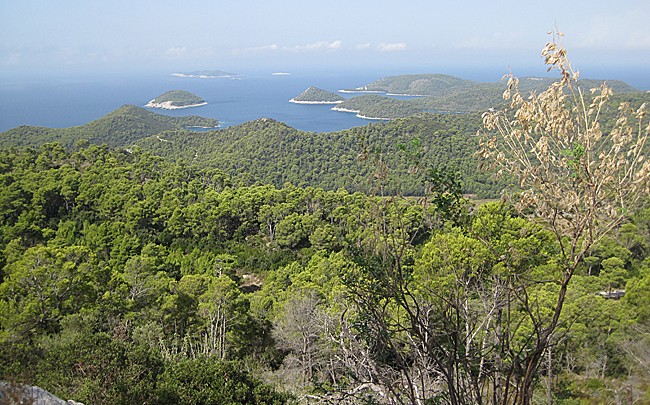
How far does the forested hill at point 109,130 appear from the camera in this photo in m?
41.9

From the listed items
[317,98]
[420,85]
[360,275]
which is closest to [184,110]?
[317,98]

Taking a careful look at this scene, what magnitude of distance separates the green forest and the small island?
74204mm

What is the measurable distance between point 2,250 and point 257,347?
25.2 ft

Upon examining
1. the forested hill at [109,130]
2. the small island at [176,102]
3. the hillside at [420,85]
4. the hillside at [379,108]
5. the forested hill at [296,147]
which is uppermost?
the hillside at [420,85]

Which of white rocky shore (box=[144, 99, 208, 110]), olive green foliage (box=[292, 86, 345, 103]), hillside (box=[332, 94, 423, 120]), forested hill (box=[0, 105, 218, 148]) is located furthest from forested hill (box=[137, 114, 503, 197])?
olive green foliage (box=[292, 86, 345, 103])

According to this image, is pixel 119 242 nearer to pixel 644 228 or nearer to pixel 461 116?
pixel 644 228

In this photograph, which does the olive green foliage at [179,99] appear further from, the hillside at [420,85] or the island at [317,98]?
the hillside at [420,85]

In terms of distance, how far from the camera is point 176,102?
9544cm

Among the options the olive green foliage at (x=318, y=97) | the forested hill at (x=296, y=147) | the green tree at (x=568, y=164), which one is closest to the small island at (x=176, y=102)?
the olive green foliage at (x=318, y=97)

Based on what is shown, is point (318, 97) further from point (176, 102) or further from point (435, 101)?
point (176, 102)

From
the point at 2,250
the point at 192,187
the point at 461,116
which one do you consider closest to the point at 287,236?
the point at 192,187

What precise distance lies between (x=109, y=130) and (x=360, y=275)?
56.8 meters

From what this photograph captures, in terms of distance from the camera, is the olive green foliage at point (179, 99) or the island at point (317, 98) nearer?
the olive green foliage at point (179, 99)

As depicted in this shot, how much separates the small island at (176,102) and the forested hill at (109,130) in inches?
1074
